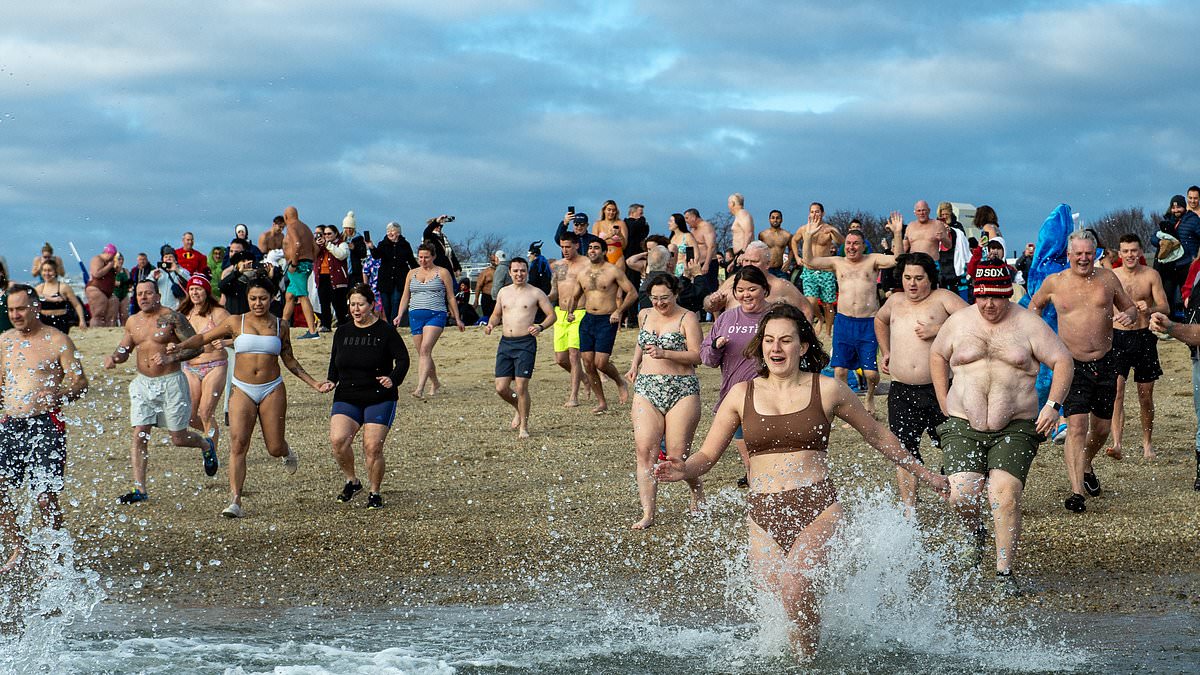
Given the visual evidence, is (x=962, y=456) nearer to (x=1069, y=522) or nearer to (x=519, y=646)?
(x=1069, y=522)

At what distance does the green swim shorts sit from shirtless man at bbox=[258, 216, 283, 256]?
1471 centimetres

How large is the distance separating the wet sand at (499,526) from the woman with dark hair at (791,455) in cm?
156

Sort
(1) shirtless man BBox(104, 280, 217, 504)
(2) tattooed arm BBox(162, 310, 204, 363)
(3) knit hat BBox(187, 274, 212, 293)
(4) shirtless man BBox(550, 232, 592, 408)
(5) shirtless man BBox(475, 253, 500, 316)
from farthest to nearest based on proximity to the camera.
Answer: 1. (5) shirtless man BBox(475, 253, 500, 316)
2. (4) shirtless man BBox(550, 232, 592, 408)
3. (3) knit hat BBox(187, 274, 212, 293)
4. (1) shirtless man BBox(104, 280, 217, 504)
5. (2) tattooed arm BBox(162, 310, 204, 363)

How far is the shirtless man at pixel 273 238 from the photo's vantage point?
20000mm

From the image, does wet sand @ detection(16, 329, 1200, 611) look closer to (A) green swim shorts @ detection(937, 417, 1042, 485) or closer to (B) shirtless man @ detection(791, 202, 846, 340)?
(A) green swim shorts @ detection(937, 417, 1042, 485)

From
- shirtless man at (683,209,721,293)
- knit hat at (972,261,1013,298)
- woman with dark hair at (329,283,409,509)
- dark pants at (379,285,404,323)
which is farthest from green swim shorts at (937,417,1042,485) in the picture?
dark pants at (379,285,404,323)

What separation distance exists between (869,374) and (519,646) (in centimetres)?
709

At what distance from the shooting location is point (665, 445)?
333 inches

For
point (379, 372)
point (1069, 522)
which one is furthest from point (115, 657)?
point (1069, 522)

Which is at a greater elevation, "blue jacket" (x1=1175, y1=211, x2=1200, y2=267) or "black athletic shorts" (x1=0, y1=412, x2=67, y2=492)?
"blue jacket" (x1=1175, y1=211, x2=1200, y2=267)

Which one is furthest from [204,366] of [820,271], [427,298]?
[820,271]

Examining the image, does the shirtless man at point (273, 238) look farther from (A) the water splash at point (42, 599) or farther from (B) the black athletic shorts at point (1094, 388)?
(B) the black athletic shorts at point (1094, 388)

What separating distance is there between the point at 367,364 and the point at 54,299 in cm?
808

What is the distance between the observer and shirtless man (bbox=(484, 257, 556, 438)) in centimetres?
1287
